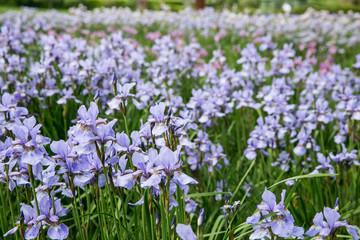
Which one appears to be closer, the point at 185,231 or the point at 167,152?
the point at 185,231

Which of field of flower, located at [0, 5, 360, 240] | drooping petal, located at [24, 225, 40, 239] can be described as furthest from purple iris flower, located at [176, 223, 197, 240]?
drooping petal, located at [24, 225, 40, 239]

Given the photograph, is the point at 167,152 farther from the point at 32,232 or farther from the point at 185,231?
the point at 32,232

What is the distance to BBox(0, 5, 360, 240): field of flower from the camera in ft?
5.41

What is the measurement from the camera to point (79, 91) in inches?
171

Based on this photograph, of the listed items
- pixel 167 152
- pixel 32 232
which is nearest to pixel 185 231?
pixel 167 152

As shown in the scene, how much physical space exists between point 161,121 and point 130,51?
12.1 feet

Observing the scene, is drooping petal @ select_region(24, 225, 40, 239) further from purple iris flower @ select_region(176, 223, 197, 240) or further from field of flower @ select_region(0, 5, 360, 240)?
purple iris flower @ select_region(176, 223, 197, 240)

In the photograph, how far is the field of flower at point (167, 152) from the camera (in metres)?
1.65

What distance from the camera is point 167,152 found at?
151cm

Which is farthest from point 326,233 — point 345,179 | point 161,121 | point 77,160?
point 345,179

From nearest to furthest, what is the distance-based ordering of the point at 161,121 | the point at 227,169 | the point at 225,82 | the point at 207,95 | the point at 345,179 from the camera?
the point at 161,121, the point at 345,179, the point at 227,169, the point at 207,95, the point at 225,82

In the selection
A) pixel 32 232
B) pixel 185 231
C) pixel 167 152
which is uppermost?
pixel 167 152

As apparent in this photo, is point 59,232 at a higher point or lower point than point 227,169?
higher

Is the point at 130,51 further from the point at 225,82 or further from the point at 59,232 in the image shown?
the point at 59,232
